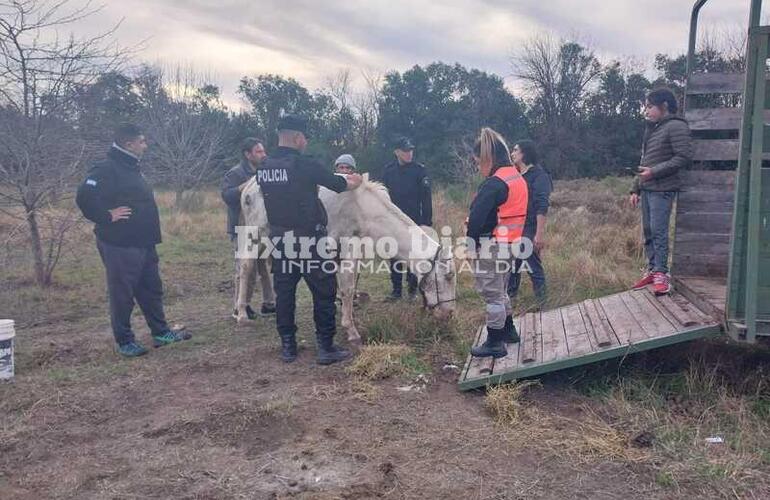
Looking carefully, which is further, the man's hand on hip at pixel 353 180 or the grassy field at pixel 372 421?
the man's hand on hip at pixel 353 180

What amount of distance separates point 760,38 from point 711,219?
6.35 feet

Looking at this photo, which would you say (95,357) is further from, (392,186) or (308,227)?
(392,186)

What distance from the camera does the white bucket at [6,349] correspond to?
15.6 ft

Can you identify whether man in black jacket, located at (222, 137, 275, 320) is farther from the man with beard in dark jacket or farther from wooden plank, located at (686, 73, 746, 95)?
wooden plank, located at (686, 73, 746, 95)

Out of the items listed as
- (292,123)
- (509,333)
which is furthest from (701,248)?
(292,123)

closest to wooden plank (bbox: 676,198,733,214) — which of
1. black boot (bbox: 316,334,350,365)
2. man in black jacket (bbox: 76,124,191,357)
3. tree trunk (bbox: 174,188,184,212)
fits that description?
black boot (bbox: 316,334,350,365)

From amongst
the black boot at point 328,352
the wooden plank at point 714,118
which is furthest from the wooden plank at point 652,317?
the black boot at point 328,352

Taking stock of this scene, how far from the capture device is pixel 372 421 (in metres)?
4.00

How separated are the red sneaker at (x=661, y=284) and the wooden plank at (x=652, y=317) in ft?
0.41

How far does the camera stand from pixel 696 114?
5.11 metres

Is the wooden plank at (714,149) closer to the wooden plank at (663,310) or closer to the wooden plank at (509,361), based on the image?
the wooden plank at (663,310)

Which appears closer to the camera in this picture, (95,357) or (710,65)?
(95,357)

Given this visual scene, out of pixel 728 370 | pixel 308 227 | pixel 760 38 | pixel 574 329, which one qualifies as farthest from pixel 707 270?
pixel 308 227

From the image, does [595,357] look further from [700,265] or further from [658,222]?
[700,265]
